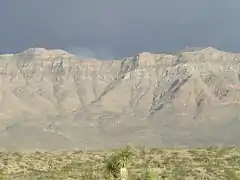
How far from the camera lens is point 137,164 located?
68.8 metres

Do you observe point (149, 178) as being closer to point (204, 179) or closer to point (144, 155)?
point (204, 179)

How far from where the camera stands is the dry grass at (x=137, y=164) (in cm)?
5850

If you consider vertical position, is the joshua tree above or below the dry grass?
below

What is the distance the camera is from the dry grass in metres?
58.5

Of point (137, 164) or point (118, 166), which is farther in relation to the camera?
point (137, 164)

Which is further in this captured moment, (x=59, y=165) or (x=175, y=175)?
(x=59, y=165)

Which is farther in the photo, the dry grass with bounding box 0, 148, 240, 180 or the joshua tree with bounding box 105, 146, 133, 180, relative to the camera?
the dry grass with bounding box 0, 148, 240, 180

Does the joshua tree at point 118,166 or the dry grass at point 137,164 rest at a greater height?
the dry grass at point 137,164

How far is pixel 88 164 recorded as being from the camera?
7169cm

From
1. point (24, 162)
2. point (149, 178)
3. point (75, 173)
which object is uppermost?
point (24, 162)

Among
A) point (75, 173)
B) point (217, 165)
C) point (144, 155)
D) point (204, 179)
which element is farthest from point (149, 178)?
point (144, 155)

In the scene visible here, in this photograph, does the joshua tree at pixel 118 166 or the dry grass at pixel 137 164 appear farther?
the dry grass at pixel 137 164

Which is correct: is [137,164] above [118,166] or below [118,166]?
above

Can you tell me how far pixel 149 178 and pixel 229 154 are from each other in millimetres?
43084
